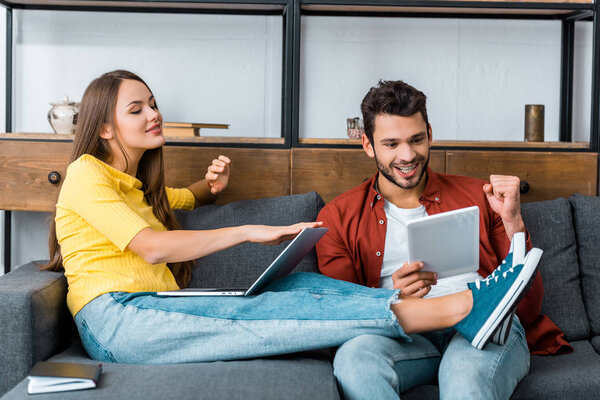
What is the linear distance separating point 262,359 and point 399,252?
564 mm

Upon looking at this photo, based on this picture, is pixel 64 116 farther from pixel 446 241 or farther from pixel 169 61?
pixel 446 241

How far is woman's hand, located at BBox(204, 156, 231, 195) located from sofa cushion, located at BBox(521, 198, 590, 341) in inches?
40.1

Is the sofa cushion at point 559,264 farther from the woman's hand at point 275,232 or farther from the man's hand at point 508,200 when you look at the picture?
the woman's hand at point 275,232

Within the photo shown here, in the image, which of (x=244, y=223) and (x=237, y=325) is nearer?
(x=237, y=325)

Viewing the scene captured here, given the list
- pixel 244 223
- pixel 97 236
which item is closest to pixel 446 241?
pixel 244 223

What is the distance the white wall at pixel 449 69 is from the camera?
269cm

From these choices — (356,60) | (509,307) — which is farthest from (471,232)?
(356,60)

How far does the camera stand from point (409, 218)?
191 cm

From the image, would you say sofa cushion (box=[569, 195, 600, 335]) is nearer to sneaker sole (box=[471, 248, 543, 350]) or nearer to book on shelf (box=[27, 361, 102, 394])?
sneaker sole (box=[471, 248, 543, 350])

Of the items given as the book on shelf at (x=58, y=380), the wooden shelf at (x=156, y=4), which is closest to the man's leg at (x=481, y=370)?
the book on shelf at (x=58, y=380)

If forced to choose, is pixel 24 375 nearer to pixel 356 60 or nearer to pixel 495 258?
pixel 495 258

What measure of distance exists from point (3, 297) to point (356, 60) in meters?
1.75

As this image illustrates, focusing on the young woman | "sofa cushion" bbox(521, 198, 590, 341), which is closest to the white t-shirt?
the young woman

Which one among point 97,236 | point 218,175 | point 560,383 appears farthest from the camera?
point 218,175
